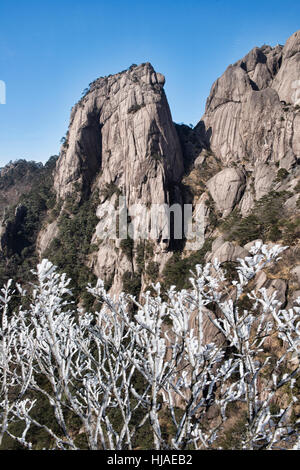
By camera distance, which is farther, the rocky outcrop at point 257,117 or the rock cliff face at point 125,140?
the rock cliff face at point 125,140

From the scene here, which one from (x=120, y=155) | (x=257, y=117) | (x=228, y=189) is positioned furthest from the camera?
(x=120, y=155)

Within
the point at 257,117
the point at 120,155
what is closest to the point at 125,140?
the point at 120,155

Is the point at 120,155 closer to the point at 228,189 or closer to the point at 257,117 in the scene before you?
the point at 228,189

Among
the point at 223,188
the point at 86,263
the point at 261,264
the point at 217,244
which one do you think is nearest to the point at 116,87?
the point at 223,188

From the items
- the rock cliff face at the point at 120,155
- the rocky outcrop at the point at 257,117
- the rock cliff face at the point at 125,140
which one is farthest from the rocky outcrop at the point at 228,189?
the rock cliff face at the point at 125,140

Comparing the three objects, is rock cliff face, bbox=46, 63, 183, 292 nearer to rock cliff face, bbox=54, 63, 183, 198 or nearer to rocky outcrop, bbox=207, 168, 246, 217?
rock cliff face, bbox=54, 63, 183, 198

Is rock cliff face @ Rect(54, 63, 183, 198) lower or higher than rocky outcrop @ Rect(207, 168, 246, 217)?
higher

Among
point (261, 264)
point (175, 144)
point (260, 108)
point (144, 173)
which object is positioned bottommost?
point (261, 264)

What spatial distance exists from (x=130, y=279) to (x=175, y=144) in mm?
23407

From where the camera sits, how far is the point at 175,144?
4059 centimetres

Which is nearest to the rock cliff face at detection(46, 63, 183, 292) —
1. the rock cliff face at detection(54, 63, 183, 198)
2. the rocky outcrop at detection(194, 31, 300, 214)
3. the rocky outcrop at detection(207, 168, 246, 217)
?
the rock cliff face at detection(54, 63, 183, 198)

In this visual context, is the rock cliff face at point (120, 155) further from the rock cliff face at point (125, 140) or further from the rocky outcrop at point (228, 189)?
the rocky outcrop at point (228, 189)
